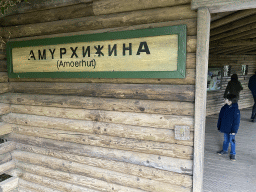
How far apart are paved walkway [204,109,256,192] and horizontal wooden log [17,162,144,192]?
177 cm

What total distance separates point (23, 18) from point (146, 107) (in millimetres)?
2559

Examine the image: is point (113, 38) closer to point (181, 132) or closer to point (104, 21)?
point (104, 21)

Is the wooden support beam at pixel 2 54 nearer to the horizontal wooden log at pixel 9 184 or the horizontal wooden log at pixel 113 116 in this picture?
the horizontal wooden log at pixel 113 116

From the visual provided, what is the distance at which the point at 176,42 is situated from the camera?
235 cm

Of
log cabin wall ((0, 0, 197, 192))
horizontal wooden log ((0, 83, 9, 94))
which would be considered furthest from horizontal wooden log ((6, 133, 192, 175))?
horizontal wooden log ((0, 83, 9, 94))

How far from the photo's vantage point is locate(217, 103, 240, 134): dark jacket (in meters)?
4.41

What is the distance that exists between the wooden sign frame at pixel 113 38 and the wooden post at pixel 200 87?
0.55ft

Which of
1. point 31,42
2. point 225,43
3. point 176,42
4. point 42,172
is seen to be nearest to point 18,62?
point 31,42

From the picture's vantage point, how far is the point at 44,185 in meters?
3.58

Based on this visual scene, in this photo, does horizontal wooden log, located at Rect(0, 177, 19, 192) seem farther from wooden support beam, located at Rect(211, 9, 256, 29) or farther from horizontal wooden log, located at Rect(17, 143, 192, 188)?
wooden support beam, located at Rect(211, 9, 256, 29)

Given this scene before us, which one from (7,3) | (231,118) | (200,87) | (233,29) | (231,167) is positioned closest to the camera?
(200,87)

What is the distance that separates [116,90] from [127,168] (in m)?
1.14

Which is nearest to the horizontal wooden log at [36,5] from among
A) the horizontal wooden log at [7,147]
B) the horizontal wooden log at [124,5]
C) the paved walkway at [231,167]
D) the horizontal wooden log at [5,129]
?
the horizontal wooden log at [124,5]

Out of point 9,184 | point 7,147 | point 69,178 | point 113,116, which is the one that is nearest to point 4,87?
point 7,147
